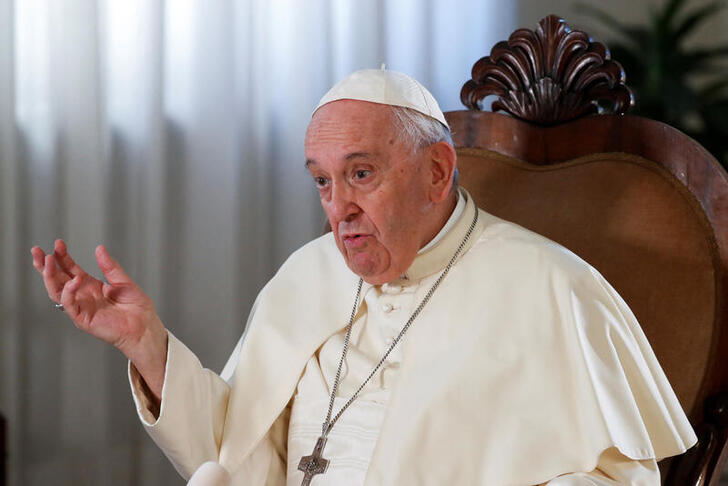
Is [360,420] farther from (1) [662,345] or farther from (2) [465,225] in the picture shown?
(1) [662,345]

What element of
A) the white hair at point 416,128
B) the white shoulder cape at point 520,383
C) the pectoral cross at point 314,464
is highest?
the white hair at point 416,128

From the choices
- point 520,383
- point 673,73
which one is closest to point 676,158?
point 520,383

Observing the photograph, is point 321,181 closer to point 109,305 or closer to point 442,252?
point 442,252

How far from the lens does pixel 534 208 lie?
248 cm

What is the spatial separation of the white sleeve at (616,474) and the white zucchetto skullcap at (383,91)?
2.68ft

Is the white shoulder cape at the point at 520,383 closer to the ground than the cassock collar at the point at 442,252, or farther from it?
closer to the ground

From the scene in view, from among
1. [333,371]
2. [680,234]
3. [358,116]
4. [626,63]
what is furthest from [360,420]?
[626,63]

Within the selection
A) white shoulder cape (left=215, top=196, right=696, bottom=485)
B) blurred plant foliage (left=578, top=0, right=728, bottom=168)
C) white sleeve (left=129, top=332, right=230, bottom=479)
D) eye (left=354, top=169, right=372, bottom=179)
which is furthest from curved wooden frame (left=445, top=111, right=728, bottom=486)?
blurred plant foliage (left=578, top=0, right=728, bottom=168)

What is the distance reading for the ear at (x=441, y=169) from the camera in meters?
2.13

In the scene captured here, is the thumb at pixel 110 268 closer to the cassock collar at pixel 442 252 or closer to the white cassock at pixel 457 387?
the white cassock at pixel 457 387

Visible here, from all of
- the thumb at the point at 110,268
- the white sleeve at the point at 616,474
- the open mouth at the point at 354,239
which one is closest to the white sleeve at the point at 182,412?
the thumb at the point at 110,268

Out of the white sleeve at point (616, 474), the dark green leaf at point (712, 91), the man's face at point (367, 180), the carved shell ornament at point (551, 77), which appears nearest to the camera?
the white sleeve at point (616, 474)

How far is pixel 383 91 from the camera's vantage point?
83.0 inches

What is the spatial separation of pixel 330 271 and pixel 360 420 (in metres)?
0.45
